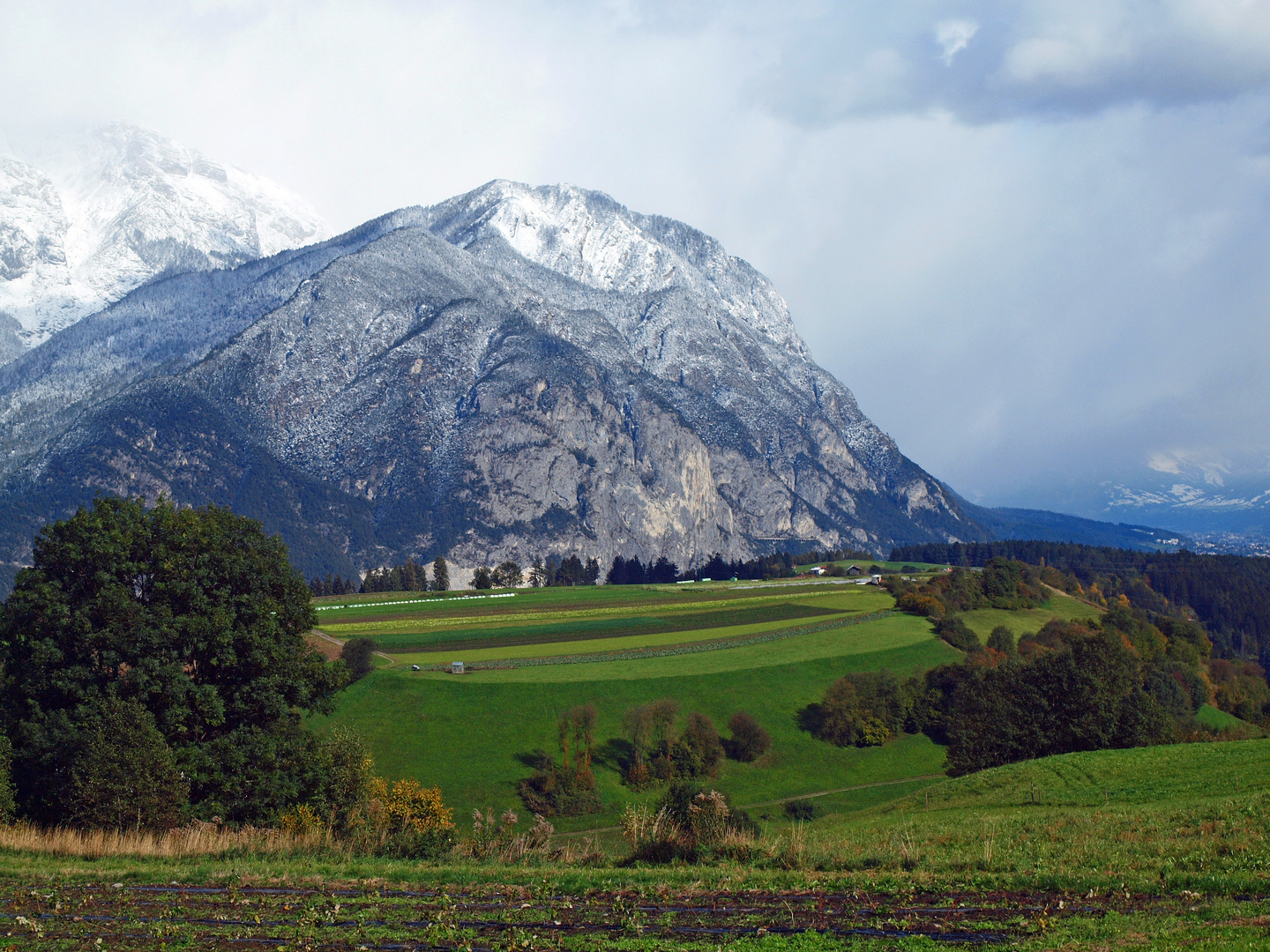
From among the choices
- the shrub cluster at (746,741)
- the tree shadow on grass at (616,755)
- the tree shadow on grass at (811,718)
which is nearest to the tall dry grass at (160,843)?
the tree shadow on grass at (616,755)

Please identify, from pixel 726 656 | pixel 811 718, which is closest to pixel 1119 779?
pixel 811 718

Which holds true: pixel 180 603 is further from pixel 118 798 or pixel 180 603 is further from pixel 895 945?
pixel 895 945

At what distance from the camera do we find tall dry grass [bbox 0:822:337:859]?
27.7 metres

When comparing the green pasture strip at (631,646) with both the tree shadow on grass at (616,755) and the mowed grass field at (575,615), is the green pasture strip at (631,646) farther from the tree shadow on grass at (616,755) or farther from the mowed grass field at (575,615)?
the tree shadow on grass at (616,755)

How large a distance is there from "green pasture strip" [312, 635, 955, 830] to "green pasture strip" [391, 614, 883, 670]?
5002 mm

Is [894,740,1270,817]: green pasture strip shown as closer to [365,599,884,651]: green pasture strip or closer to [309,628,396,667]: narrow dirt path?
[309,628,396,667]: narrow dirt path

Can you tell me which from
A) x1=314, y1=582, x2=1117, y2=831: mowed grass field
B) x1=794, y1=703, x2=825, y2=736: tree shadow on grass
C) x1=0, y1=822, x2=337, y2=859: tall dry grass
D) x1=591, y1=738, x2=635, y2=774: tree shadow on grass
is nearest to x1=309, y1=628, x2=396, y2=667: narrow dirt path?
x1=314, y1=582, x2=1117, y2=831: mowed grass field

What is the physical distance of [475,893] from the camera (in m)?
21.6

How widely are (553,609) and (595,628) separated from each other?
26.6 m

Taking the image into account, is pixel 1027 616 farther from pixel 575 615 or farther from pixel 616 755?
pixel 616 755

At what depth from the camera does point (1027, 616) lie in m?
160

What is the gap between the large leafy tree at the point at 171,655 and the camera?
136ft

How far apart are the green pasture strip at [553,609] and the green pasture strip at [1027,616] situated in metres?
21.5

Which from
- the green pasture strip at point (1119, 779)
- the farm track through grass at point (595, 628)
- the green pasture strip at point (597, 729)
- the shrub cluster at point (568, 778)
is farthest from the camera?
the farm track through grass at point (595, 628)
